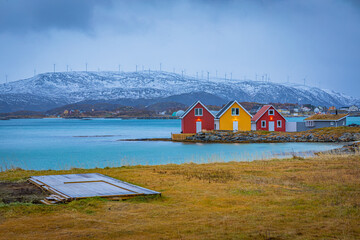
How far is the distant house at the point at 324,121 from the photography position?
64375 millimetres

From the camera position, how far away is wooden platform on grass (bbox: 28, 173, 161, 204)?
10703 millimetres

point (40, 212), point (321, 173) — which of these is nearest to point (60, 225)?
point (40, 212)

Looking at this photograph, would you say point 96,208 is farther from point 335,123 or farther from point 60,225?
point 335,123

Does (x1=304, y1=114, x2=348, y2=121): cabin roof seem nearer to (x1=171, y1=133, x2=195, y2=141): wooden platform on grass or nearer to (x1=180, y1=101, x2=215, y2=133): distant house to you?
(x1=180, y1=101, x2=215, y2=133): distant house

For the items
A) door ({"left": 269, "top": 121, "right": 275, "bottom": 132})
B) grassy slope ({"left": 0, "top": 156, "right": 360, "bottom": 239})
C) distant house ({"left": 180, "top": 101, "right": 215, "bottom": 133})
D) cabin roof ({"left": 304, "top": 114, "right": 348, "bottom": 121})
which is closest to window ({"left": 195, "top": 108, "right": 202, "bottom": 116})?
distant house ({"left": 180, "top": 101, "right": 215, "bottom": 133})

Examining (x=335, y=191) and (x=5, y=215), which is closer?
(x=5, y=215)

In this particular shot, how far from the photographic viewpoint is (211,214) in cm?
916

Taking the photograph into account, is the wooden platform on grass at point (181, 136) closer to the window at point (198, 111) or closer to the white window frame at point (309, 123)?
the window at point (198, 111)

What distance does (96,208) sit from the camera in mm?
9656

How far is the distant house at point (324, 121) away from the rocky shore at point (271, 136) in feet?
22.7

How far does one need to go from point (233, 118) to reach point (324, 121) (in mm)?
15766

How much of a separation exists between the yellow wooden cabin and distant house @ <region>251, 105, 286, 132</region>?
2.49 metres

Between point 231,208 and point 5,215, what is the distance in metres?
4.86

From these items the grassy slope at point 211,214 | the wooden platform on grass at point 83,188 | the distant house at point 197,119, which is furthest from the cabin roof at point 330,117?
the wooden platform on grass at point 83,188
